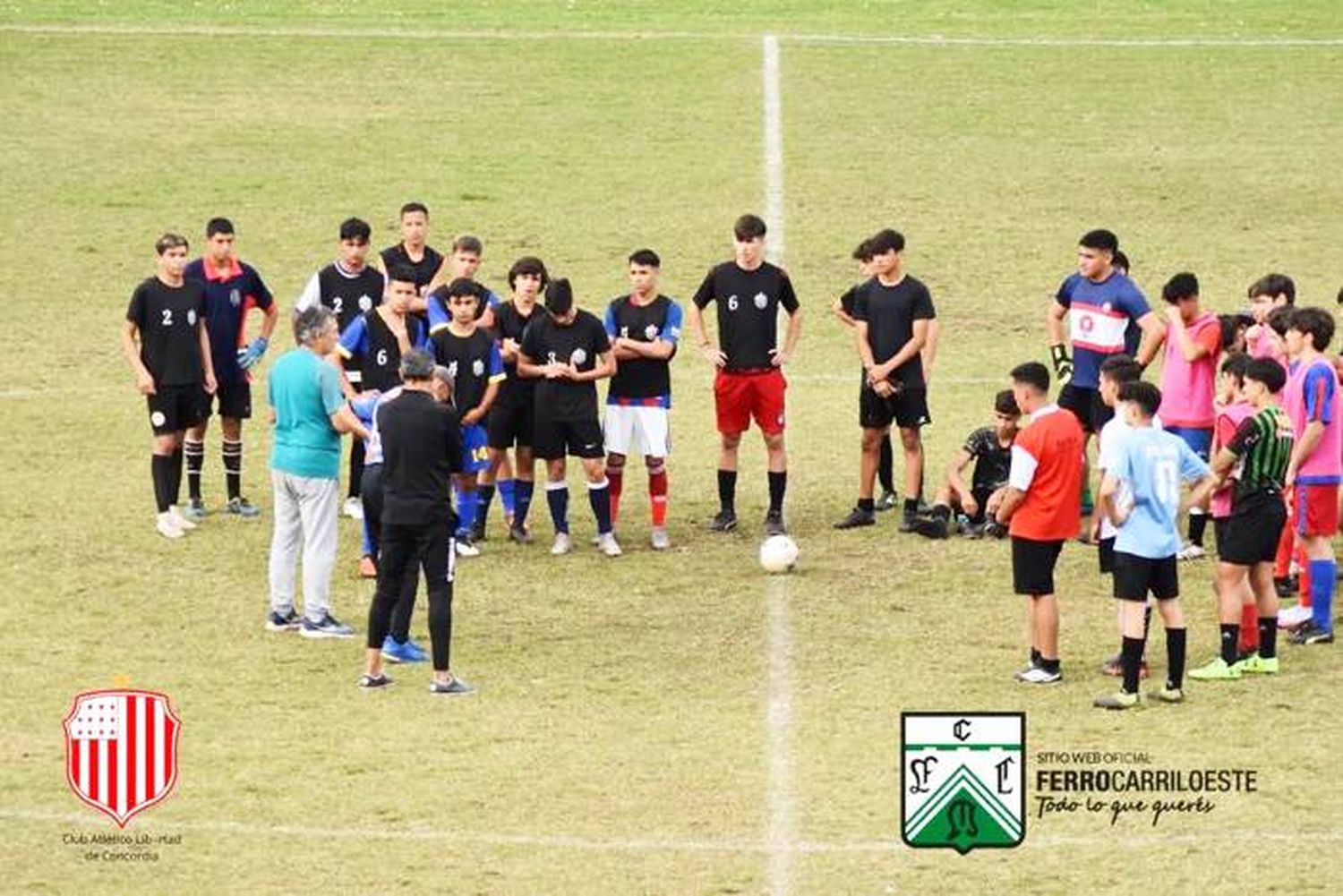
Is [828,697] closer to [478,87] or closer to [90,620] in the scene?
[90,620]

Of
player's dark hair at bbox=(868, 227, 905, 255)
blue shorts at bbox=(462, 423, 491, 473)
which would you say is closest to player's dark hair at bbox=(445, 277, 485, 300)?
blue shorts at bbox=(462, 423, 491, 473)

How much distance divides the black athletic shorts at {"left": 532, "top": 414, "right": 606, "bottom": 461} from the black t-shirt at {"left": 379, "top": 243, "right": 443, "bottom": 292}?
1775 mm

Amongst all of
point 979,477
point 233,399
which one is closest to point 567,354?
point 233,399

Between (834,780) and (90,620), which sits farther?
(90,620)

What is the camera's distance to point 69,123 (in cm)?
3794

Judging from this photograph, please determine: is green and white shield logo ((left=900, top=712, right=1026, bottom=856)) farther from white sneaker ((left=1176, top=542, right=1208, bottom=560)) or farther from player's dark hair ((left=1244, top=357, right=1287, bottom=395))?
white sneaker ((left=1176, top=542, right=1208, bottom=560))

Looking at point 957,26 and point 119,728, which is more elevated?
point 957,26

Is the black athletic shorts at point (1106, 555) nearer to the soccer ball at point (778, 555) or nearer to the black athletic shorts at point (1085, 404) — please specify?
the black athletic shorts at point (1085, 404)

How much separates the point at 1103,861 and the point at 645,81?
26.0m

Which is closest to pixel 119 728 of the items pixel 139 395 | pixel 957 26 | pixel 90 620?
pixel 90 620

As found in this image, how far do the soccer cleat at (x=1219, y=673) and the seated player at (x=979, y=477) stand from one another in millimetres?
3161

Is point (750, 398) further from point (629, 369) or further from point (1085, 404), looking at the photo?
point (1085, 404)

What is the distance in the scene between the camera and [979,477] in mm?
21859

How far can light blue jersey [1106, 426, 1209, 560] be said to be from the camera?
1734 cm
